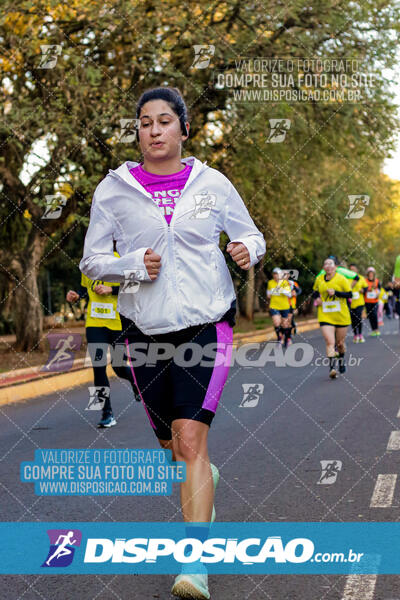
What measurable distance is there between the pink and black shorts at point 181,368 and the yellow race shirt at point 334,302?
9.62 meters

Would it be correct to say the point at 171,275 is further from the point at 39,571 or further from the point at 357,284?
the point at 357,284

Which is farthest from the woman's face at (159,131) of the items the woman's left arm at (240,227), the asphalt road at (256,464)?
the asphalt road at (256,464)

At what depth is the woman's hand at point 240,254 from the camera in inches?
158

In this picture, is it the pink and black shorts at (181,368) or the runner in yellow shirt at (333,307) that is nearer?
the pink and black shorts at (181,368)

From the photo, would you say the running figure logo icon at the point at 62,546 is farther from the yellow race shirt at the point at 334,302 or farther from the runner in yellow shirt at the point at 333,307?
the yellow race shirt at the point at 334,302

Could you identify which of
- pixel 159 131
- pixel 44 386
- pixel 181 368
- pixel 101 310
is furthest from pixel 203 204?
pixel 44 386

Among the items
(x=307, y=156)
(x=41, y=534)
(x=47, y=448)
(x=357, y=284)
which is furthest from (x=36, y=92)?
(x=41, y=534)

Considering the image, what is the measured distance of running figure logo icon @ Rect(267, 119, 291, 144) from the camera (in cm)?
1867

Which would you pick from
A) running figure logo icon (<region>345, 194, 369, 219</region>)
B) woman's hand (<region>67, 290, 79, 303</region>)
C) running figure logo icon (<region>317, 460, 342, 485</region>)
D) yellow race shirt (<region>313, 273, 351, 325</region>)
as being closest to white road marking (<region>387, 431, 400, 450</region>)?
running figure logo icon (<region>317, 460, 342, 485</region>)

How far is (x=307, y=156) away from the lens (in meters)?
21.8

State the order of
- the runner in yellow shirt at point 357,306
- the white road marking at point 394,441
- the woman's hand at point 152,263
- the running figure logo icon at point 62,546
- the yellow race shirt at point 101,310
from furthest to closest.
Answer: the runner in yellow shirt at point 357,306, the yellow race shirt at point 101,310, the white road marking at point 394,441, the running figure logo icon at point 62,546, the woman's hand at point 152,263

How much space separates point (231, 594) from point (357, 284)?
18351 mm

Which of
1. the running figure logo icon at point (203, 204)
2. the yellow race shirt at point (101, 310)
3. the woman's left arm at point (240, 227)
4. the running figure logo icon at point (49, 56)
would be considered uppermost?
the running figure logo icon at point (49, 56)

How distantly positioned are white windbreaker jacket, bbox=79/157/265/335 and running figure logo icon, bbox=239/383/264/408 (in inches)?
265
